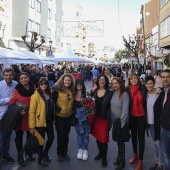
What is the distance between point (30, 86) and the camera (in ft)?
16.4

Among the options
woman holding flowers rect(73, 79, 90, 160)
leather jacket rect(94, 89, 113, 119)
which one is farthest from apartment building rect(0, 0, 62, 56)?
leather jacket rect(94, 89, 113, 119)

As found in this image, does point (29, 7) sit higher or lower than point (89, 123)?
higher

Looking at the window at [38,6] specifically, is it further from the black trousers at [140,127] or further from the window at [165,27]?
the black trousers at [140,127]

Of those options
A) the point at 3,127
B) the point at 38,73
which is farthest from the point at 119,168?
the point at 38,73

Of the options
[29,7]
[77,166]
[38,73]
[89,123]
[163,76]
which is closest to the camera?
[163,76]

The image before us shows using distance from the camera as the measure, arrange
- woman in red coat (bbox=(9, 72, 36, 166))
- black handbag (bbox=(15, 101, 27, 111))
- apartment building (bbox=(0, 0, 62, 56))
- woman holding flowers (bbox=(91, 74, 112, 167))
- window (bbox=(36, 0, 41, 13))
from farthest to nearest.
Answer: window (bbox=(36, 0, 41, 13)), apartment building (bbox=(0, 0, 62, 56)), woman holding flowers (bbox=(91, 74, 112, 167)), woman in red coat (bbox=(9, 72, 36, 166)), black handbag (bbox=(15, 101, 27, 111))

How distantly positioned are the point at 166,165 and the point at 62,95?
88.5 inches

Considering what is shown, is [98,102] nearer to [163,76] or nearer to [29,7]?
[163,76]

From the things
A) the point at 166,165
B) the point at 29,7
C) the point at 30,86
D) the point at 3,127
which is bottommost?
the point at 166,165

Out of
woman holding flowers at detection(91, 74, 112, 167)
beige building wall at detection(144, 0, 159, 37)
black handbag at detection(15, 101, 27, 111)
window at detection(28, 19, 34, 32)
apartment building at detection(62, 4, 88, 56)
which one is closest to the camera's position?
black handbag at detection(15, 101, 27, 111)

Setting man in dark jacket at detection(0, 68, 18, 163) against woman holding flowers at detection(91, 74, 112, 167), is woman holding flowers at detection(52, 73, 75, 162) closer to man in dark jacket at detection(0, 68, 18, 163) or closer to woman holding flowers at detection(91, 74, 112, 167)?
woman holding flowers at detection(91, 74, 112, 167)

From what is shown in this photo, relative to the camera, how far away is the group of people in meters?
4.61

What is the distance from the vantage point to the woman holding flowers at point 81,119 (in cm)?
498

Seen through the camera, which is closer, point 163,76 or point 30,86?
point 163,76
